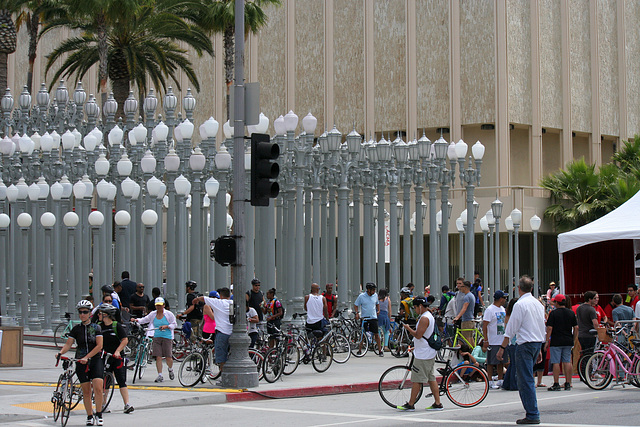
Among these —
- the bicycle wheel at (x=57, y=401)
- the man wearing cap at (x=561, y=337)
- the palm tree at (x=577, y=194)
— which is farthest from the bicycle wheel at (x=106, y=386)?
the palm tree at (x=577, y=194)

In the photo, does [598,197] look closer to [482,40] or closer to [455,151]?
[482,40]

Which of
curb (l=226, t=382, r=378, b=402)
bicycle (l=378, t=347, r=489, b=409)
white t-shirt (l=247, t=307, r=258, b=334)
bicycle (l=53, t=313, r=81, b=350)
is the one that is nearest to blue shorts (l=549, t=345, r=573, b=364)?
bicycle (l=378, t=347, r=489, b=409)

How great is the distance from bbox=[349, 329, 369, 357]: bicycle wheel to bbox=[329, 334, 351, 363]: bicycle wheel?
1538 millimetres

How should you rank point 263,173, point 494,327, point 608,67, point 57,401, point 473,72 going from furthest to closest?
point 608,67 → point 473,72 → point 494,327 → point 263,173 → point 57,401

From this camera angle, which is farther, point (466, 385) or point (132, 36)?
point (132, 36)

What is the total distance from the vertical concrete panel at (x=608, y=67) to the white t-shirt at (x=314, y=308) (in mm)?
32283

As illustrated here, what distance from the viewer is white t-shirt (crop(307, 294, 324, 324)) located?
2042 centimetres

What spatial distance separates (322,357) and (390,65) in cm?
3107

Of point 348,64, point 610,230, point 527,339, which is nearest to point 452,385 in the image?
point 527,339

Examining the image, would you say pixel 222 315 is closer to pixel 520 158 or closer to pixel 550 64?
pixel 520 158

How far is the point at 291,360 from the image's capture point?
18.7 metres

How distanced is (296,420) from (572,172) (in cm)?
3241

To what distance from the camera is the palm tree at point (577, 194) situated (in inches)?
1636

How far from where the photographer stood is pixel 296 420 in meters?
13.1
